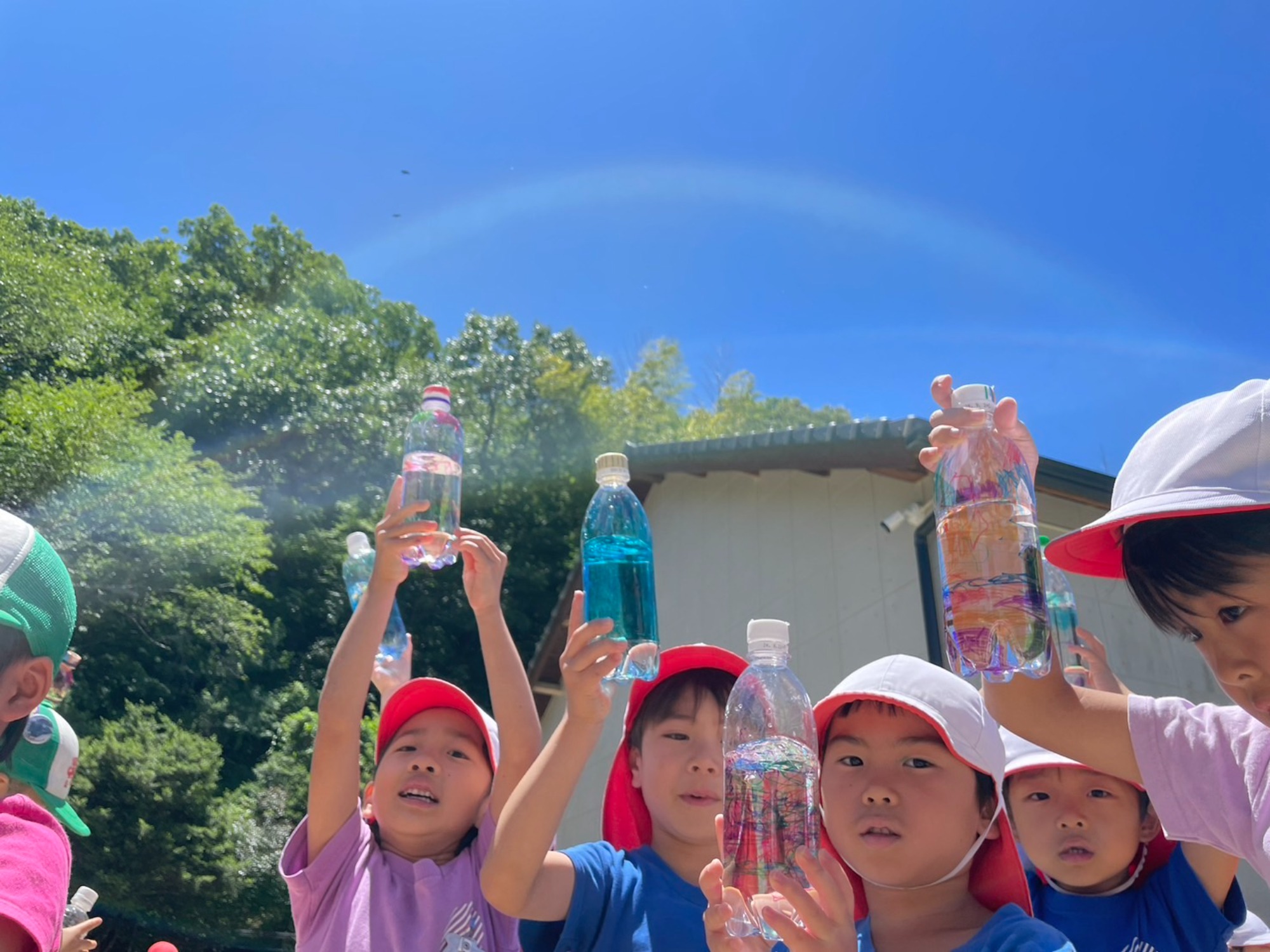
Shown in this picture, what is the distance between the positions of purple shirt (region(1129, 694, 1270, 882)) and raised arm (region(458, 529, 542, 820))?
64.1 inches

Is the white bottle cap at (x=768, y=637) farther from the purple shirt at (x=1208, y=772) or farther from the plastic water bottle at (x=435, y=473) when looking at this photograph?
the plastic water bottle at (x=435, y=473)

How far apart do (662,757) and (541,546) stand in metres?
22.8

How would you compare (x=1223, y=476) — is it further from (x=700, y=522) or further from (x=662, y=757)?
(x=700, y=522)

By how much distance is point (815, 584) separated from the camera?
8.39 metres

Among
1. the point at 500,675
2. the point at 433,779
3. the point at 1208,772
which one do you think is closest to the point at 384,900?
the point at 433,779

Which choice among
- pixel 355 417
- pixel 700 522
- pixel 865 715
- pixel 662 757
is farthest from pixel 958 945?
pixel 355 417

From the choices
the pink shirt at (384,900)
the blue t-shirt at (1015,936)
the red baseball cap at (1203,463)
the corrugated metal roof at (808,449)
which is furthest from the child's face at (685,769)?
the corrugated metal roof at (808,449)

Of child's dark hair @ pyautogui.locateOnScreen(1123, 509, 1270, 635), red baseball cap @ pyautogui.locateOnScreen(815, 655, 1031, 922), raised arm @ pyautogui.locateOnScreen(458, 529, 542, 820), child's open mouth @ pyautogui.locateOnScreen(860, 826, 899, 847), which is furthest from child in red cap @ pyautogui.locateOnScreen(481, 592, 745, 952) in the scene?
child's dark hair @ pyautogui.locateOnScreen(1123, 509, 1270, 635)

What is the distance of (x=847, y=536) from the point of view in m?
8.16

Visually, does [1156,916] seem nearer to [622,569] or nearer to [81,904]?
[622,569]

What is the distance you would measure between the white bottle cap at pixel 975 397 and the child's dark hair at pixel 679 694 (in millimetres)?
1044

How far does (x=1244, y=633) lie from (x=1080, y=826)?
4.15 feet

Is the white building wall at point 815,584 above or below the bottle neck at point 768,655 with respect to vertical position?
above

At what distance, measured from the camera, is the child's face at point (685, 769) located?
8.28 feet
